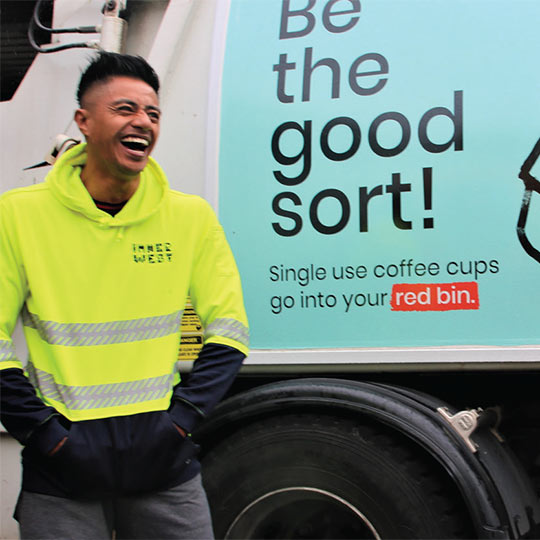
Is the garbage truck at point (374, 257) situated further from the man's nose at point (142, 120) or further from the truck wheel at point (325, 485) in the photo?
the man's nose at point (142, 120)

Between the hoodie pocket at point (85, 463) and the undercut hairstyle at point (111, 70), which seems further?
the undercut hairstyle at point (111, 70)

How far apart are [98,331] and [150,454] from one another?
0.30 metres

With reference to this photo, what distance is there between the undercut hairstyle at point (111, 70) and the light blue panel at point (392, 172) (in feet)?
1.97

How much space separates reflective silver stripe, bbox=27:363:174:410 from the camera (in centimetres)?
159

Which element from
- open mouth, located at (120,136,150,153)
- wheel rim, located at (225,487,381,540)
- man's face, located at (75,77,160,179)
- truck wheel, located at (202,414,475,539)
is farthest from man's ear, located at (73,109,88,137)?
wheel rim, located at (225,487,381,540)

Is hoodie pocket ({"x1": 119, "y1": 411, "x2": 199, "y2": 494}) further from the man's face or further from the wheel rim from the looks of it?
the wheel rim

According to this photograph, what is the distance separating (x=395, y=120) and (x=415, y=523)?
1199mm

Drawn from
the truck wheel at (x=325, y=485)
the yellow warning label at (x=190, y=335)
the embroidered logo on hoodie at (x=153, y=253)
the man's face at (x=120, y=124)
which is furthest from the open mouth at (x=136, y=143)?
the truck wheel at (x=325, y=485)

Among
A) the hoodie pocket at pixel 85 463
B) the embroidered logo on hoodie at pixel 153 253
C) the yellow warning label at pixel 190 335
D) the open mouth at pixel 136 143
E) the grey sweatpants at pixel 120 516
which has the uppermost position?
the open mouth at pixel 136 143

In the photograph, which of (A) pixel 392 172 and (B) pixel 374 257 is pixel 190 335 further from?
(A) pixel 392 172

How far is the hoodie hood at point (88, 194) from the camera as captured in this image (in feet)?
5.45

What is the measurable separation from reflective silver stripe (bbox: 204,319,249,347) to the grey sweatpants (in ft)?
1.15

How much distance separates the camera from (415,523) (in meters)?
2.08

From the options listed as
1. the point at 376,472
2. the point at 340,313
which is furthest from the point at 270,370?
the point at 376,472
